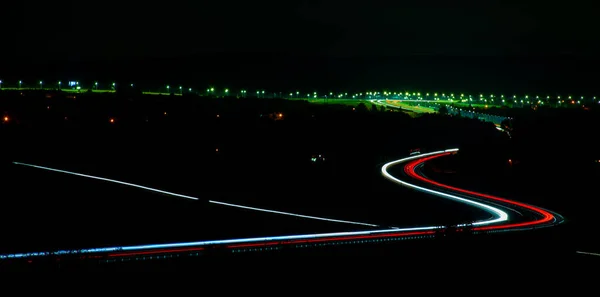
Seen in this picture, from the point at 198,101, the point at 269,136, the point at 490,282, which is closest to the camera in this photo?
the point at 490,282

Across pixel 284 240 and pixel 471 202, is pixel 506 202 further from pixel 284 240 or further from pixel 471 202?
pixel 284 240

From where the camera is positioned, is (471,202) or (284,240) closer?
(284,240)

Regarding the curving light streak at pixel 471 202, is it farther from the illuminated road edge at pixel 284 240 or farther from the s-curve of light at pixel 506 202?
the s-curve of light at pixel 506 202

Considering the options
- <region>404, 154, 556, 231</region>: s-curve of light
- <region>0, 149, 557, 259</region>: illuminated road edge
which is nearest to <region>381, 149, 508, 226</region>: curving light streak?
<region>0, 149, 557, 259</region>: illuminated road edge

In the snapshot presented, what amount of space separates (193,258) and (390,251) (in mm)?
5376

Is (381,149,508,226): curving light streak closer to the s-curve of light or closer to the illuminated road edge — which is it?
the illuminated road edge

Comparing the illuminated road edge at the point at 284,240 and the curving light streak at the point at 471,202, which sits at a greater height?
the illuminated road edge at the point at 284,240

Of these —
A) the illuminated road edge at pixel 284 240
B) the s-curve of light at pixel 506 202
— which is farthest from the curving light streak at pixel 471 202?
the s-curve of light at pixel 506 202

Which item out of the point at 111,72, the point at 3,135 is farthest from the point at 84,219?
the point at 111,72

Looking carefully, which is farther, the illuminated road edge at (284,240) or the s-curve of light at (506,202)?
the s-curve of light at (506,202)

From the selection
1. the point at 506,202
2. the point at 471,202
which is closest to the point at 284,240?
the point at 471,202

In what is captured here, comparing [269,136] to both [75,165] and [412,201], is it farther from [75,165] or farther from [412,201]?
[412,201]

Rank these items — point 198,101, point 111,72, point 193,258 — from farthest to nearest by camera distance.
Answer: point 111,72 → point 198,101 → point 193,258

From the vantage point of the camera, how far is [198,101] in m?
70.2
